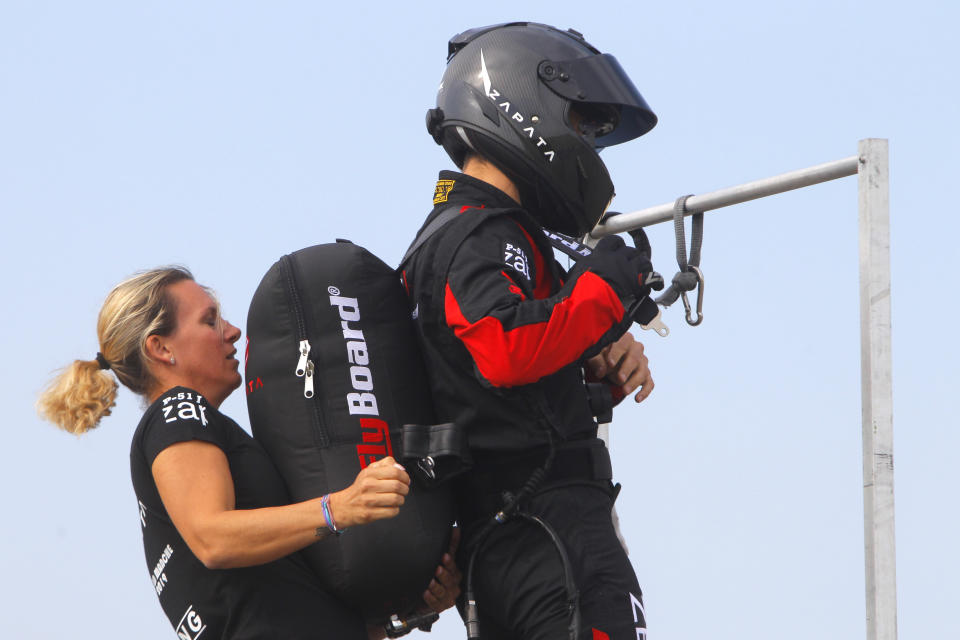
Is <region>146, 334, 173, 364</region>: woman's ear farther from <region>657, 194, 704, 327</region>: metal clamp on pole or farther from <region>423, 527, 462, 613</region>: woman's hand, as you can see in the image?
<region>657, 194, 704, 327</region>: metal clamp on pole

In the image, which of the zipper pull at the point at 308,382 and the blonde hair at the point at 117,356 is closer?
the zipper pull at the point at 308,382

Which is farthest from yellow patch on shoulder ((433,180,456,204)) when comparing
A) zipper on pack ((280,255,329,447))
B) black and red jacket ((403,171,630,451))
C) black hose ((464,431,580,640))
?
black hose ((464,431,580,640))

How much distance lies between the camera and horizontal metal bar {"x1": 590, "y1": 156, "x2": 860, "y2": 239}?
395 centimetres

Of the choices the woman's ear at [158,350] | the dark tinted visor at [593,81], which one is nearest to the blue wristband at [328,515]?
the woman's ear at [158,350]

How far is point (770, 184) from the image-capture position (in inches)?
166

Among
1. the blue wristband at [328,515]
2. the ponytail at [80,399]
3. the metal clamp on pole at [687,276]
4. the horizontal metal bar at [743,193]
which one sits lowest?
the blue wristband at [328,515]

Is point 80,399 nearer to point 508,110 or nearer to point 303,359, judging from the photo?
point 303,359

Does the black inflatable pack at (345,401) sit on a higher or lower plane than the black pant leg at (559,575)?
higher

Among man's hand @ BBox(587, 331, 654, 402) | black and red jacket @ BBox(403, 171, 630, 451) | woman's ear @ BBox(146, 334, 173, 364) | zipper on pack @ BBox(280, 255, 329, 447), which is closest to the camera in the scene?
black and red jacket @ BBox(403, 171, 630, 451)

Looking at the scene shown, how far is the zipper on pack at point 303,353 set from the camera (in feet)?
11.5

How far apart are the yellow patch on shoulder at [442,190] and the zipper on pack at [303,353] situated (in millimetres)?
630

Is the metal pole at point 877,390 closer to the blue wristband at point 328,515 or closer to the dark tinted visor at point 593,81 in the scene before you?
the dark tinted visor at point 593,81

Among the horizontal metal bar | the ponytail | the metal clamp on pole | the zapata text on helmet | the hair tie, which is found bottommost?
the ponytail

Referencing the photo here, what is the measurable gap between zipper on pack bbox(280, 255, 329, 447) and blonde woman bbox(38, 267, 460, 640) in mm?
224
